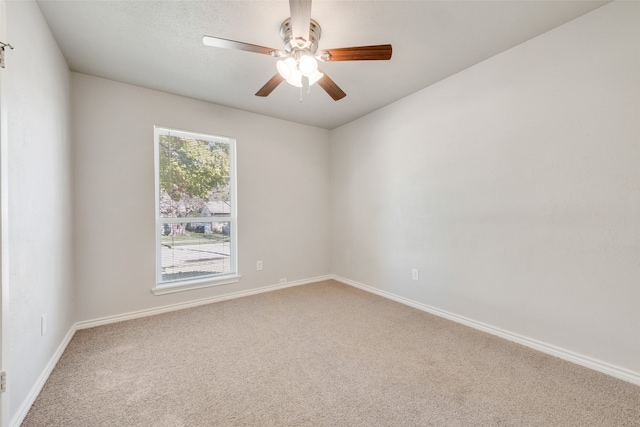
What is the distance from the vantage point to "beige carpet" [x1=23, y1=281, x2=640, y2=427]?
144 centimetres

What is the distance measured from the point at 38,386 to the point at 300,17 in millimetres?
2711

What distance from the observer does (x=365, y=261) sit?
3.71 meters

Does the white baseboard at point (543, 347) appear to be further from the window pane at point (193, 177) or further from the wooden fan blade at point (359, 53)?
the window pane at point (193, 177)

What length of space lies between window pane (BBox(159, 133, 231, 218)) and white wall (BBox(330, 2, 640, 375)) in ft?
7.14

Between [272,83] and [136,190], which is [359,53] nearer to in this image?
[272,83]

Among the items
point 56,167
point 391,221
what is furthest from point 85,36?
point 391,221

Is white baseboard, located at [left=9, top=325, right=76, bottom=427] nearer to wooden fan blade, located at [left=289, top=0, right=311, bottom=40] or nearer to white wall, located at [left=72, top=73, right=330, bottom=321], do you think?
white wall, located at [left=72, top=73, right=330, bottom=321]

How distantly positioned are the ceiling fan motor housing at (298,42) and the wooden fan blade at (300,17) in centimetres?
8

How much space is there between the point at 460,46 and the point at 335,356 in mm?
2707

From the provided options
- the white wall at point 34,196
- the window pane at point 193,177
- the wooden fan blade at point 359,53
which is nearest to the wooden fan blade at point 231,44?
the wooden fan blade at point 359,53

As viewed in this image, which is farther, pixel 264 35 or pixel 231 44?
pixel 264 35

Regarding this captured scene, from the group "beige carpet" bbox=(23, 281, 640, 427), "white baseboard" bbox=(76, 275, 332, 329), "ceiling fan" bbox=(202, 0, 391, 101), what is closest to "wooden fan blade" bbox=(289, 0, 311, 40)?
"ceiling fan" bbox=(202, 0, 391, 101)

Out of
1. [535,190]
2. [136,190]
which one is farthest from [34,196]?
[535,190]

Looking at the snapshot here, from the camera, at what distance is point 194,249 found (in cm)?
328
